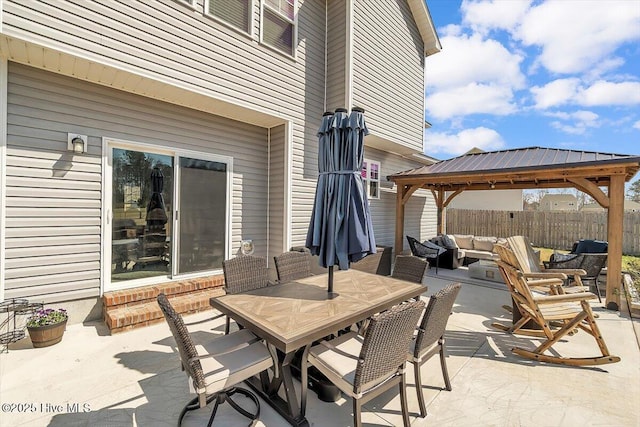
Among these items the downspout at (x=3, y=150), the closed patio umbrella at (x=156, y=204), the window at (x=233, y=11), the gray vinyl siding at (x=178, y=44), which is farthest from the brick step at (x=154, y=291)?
the window at (x=233, y=11)

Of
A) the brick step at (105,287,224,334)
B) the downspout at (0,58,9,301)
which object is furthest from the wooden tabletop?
the downspout at (0,58,9,301)

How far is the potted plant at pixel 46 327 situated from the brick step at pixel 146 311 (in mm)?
486

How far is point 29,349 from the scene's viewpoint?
320 cm

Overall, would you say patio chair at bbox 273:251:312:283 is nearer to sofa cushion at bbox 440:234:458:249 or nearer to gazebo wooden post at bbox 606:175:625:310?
gazebo wooden post at bbox 606:175:625:310

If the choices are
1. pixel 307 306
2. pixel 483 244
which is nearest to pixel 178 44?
pixel 307 306

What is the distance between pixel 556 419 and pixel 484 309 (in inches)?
110

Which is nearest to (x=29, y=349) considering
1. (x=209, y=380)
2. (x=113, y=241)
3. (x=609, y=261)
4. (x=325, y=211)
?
(x=113, y=241)

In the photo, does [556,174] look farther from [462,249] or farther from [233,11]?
[233,11]

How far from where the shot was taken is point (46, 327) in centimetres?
321

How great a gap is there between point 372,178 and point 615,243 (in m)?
5.03

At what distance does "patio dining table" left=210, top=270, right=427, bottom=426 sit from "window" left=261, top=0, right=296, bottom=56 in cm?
474

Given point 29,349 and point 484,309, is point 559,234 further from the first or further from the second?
point 29,349

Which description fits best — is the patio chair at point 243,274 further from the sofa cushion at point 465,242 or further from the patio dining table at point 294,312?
the sofa cushion at point 465,242

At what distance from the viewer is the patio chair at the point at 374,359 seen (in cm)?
179
